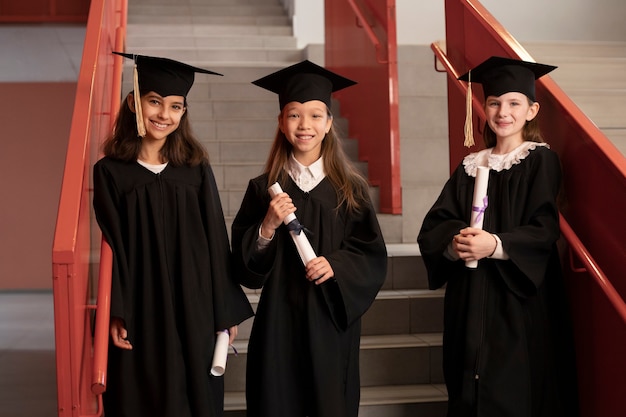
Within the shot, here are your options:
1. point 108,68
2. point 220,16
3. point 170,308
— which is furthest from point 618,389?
point 220,16

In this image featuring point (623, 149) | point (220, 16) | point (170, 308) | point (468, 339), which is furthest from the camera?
point (220, 16)

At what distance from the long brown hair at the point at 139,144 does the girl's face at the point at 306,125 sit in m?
0.35

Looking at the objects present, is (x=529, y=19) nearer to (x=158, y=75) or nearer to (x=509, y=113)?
(x=509, y=113)

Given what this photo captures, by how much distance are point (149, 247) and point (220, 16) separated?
266 inches

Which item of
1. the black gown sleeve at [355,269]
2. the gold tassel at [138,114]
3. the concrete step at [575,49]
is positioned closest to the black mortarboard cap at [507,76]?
the black gown sleeve at [355,269]

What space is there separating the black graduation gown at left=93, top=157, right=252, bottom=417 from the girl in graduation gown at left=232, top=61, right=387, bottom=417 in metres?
0.14

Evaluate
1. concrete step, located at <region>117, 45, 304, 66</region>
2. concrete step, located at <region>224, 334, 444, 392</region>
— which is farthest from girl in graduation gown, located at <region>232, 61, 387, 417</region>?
concrete step, located at <region>117, 45, 304, 66</region>

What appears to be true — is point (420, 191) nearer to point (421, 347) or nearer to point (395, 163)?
point (395, 163)

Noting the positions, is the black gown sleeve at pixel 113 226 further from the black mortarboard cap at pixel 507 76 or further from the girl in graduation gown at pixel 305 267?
the black mortarboard cap at pixel 507 76

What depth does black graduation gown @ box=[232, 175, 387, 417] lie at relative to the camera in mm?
2963

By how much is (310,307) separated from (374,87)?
117 inches

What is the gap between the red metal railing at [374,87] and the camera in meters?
5.32

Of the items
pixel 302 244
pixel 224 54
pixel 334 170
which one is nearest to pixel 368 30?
pixel 224 54

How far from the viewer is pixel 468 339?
122 inches
